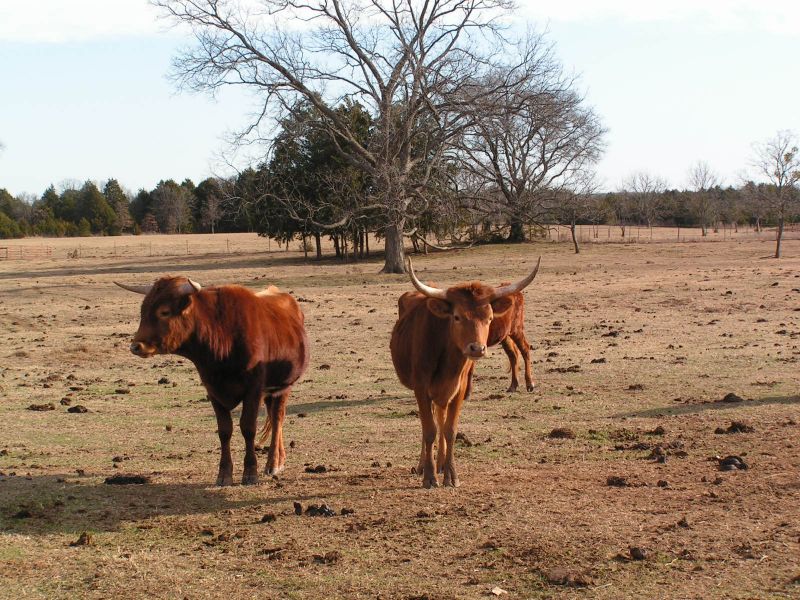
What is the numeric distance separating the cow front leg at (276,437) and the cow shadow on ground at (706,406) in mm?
4552

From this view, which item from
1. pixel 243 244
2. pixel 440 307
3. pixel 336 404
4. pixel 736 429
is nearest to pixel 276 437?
pixel 440 307

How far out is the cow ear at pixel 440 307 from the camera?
8.54m

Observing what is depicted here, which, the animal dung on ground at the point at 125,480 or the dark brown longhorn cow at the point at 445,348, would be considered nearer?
the dark brown longhorn cow at the point at 445,348

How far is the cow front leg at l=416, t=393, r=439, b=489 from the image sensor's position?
857cm

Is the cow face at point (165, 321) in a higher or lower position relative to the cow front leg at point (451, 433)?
higher

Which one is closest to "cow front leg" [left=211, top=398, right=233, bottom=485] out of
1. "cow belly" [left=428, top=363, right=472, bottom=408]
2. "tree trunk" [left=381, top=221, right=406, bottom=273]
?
"cow belly" [left=428, top=363, right=472, bottom=408]

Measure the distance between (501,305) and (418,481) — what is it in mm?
1865

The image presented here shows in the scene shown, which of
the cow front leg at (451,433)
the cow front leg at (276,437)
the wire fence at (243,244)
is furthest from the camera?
the wire fence at (243,244)

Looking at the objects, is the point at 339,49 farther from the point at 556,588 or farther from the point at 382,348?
the point at 556,588

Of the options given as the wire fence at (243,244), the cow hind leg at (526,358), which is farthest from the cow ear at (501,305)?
the wire fence at (243,244)

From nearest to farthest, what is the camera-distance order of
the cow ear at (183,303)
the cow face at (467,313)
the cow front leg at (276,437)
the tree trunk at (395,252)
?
the cow face at (467,313), the cow ear at (183,303), the cow front leg at (276,437), the tree trunk at (395,252)

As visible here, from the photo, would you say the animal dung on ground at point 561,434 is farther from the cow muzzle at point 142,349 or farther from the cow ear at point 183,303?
the cow muzzle at point 142,349

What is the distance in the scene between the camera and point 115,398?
14.2m

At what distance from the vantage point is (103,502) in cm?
808
